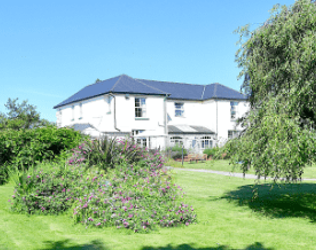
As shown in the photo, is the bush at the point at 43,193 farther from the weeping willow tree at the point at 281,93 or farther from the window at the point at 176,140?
the window at the point at 176,140

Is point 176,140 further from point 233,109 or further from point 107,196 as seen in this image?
point 107,196

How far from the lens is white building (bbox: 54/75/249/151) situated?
30219mm

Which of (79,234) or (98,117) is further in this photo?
(98,117)

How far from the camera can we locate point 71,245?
5637 mm

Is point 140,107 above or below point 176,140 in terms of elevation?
above

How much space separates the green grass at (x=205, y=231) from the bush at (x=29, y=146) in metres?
1.61

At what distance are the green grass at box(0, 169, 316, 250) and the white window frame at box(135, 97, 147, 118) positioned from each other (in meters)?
A: 21.3

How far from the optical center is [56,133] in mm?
12289

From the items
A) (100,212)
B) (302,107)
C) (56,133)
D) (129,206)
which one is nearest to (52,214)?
(100,212)

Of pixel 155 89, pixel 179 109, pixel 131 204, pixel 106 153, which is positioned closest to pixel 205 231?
pixel 131 204

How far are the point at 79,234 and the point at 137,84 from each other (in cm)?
2757

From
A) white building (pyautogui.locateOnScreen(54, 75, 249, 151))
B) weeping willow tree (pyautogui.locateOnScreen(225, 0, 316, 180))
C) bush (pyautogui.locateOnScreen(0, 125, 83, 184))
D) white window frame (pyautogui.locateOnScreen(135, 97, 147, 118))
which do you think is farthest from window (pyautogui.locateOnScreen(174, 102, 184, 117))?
weeping willow tree (pyautogui.locateOnScreen(225, 0, 316, 180))

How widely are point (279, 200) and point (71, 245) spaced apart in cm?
761

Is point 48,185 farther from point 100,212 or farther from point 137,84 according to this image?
point 137,84
